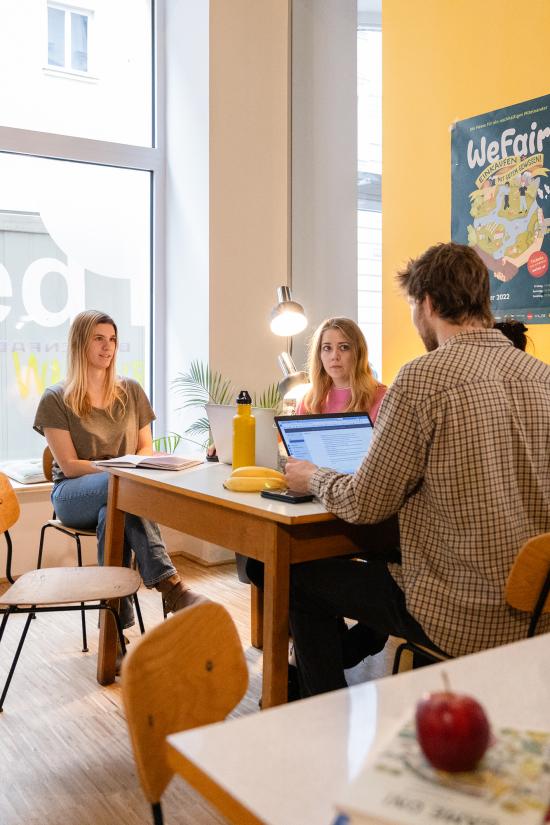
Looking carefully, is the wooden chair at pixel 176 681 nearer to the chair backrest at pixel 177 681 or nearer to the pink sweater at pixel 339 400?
the chair backrest at pixel 177 681

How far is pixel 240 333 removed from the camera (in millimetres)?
4895

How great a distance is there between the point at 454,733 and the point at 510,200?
2.94 metres

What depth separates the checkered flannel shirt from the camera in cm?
191

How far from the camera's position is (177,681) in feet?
3.84

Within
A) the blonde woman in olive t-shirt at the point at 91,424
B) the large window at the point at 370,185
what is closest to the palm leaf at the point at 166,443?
the blonde woman in olive t-shirt at the point at 91,424

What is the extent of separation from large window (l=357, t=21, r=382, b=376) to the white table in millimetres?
3293

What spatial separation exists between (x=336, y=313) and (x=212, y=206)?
2.95 ft

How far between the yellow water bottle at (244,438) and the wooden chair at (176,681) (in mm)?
1425

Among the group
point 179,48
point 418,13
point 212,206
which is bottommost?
point 212,206

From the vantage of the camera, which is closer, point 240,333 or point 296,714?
point 296,714

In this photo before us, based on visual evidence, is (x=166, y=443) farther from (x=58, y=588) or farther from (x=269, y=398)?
(x=58, y=588)

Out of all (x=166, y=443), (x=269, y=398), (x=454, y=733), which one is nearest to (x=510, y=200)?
(x=269, y=398)

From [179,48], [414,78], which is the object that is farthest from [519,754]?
[179,48]

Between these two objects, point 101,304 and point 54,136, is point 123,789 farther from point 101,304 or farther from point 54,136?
point 54,136
